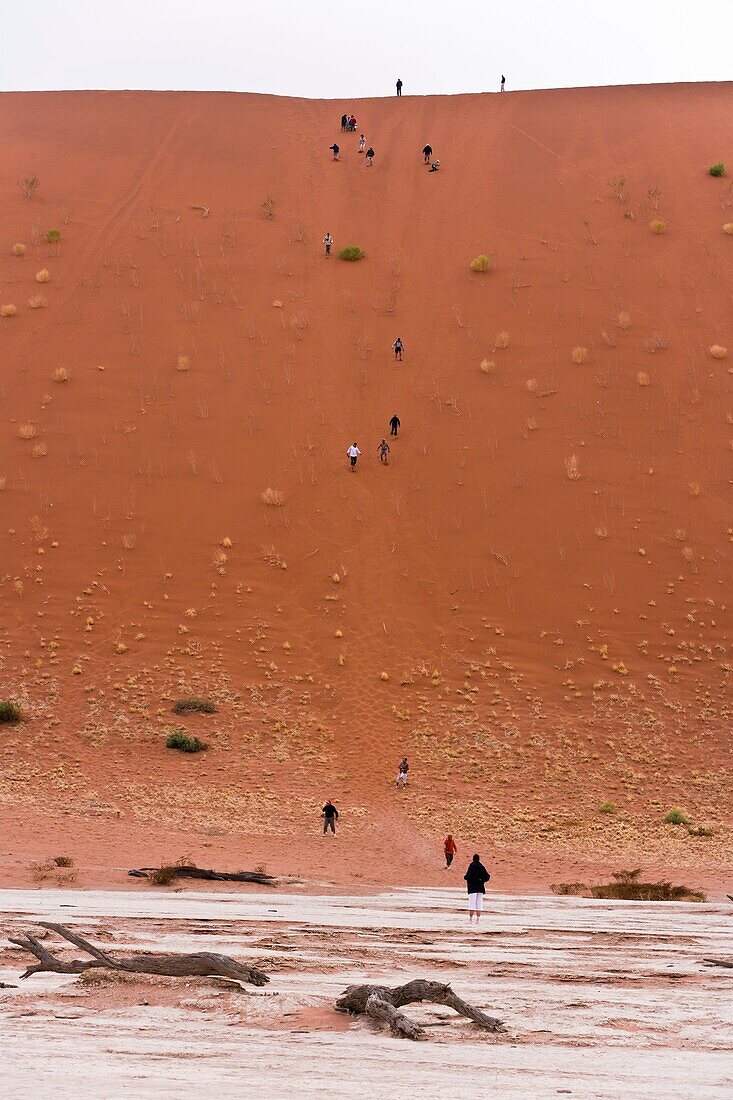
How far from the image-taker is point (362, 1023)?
8.40 m

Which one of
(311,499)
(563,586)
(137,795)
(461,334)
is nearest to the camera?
(137,795)

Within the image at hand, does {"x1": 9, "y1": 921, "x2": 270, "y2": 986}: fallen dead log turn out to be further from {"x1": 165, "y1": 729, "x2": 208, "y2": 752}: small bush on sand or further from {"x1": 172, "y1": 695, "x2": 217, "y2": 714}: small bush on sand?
{"x1": 172, "y1": 695, "x2": 217, "y2": 714}: small bush on sand

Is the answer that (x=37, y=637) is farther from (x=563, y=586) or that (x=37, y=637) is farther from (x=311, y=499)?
(x=563, y=586)

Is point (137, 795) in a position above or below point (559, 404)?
below

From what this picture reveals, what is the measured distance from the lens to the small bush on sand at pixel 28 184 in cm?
5062

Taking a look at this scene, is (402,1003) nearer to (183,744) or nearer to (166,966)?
(166,966)

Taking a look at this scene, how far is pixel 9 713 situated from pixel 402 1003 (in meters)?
20.4

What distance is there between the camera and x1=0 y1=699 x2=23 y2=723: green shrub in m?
26.9

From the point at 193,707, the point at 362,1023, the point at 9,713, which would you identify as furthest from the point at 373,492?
the point at 362,1023

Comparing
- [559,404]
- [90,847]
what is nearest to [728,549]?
[559,404]

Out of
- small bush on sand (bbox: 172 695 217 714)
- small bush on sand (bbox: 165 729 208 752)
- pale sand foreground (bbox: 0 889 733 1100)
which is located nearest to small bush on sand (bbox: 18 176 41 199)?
small bush on sand (bbox: 172 695 217 714)

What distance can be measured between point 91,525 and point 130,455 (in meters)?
3.49

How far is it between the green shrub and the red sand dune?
380 mm

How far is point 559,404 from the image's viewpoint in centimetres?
3866
